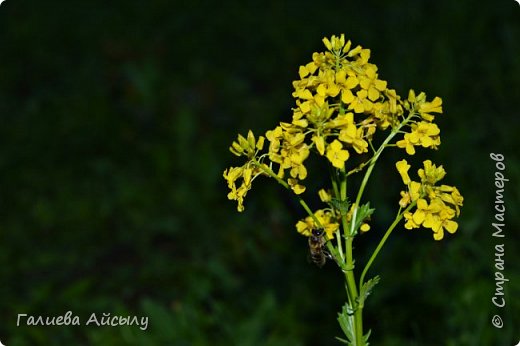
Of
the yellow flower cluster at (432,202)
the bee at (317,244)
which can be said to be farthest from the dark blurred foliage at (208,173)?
the yellow flower cluster at (432,202)

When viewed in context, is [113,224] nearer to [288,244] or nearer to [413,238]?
[288,244]

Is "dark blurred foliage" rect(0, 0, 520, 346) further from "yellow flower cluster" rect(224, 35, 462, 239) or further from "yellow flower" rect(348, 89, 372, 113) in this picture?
"yellow flower" rect(348, 89, 372, 113)

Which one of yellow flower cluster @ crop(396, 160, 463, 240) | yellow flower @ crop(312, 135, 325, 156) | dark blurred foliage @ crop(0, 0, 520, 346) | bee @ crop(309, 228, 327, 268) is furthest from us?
dark blurred foliage @ crop(0, 0, 520, 346)

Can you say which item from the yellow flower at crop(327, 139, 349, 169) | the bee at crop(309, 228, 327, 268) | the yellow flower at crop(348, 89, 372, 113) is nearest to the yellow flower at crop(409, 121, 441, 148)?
the yellow flower at crop(348, 89, 372, 113)

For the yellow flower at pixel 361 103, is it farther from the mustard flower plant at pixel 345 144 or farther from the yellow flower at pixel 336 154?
the yellow flower at pixel 336 154

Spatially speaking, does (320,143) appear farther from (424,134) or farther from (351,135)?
(424,134)

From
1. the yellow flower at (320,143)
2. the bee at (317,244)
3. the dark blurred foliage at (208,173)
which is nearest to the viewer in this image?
the yellow flower at (320,143)

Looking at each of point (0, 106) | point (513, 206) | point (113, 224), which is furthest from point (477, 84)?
point (0, 106)
